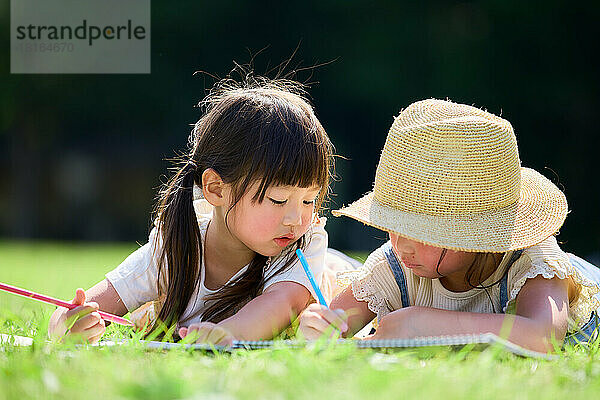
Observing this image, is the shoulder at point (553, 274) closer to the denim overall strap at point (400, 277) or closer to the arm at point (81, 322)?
the denim overall strap at point (400, 277)

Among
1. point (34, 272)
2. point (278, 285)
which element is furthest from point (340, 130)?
point (278, 285)

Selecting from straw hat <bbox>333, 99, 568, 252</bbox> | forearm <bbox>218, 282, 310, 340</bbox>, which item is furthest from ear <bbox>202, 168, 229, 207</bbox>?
straw hat <bbox>333, 99, 568, 252</bbox>

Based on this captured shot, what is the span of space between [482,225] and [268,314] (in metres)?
0.50

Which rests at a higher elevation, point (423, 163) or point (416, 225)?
point (423, 163)

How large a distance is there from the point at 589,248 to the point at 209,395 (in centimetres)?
668

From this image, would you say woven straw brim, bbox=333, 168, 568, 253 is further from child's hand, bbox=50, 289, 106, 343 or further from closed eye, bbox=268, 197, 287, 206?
child's hand, bbox=50, 289, 106, 343

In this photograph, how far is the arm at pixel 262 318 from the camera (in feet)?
4.96

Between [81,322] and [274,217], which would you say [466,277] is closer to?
[274,217]

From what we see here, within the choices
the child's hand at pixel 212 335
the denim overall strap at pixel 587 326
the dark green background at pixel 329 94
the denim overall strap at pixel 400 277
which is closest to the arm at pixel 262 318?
the child's hand at pixel 212 335

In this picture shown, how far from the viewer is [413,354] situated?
1.32 metres

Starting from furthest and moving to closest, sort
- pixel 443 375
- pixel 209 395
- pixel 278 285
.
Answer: pixel 278 285, pixel 443 375, pixel 209 395

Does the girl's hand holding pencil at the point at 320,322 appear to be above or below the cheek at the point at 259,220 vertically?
below

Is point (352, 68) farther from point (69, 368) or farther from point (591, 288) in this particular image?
point (69, 368)

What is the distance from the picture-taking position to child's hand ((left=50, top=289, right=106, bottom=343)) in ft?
5.17
